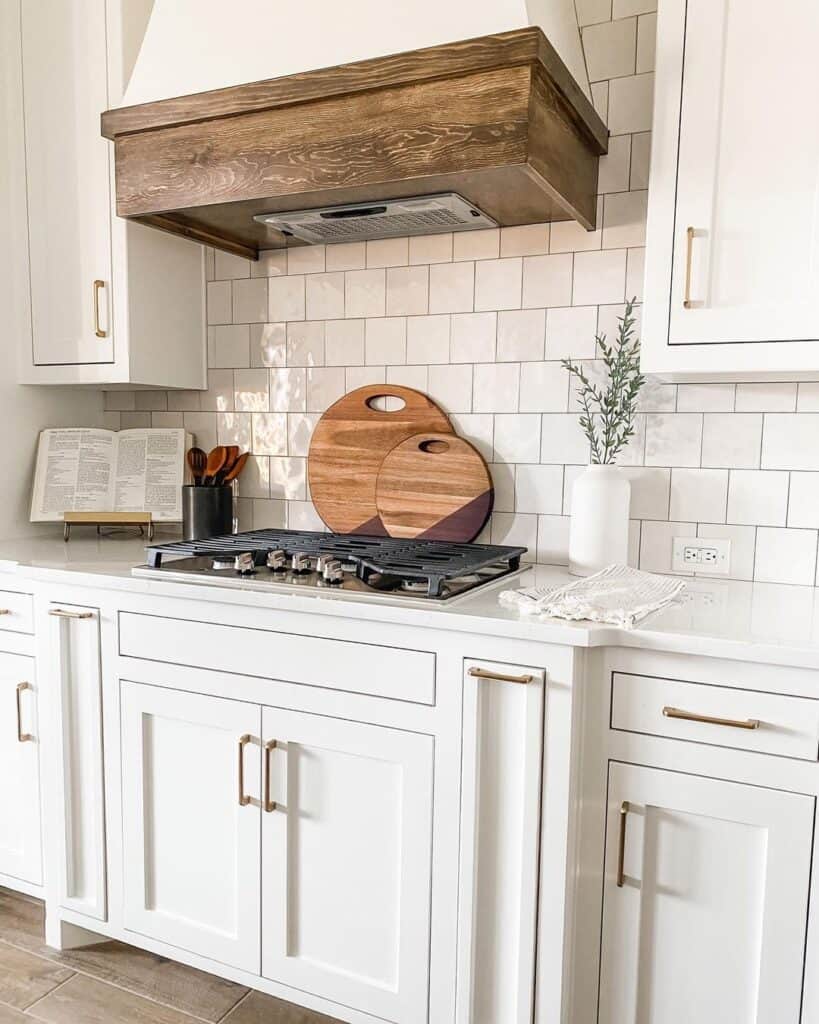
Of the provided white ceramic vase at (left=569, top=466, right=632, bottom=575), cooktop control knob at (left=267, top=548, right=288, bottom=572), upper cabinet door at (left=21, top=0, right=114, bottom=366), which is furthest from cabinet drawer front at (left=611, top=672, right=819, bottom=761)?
upper cabinet door at (left=21, top=0, right=114, bottom=366)

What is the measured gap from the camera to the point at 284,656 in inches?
65.7

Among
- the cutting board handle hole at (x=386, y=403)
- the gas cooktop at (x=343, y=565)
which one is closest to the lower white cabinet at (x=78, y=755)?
the gas cooktop at (x=343, y=565)

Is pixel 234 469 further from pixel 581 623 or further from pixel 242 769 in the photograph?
pixel 581 623

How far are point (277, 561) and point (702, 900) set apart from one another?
103 cm

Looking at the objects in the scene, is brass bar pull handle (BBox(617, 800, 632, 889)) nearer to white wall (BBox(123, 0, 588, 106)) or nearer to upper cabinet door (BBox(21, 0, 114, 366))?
white wall (BBox(123, 0, 588, 106))

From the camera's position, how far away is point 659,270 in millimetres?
1665

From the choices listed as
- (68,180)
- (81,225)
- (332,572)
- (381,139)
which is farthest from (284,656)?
(68,180)

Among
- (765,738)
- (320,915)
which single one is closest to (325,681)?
(320,915)

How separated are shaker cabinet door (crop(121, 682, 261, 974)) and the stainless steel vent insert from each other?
113cm

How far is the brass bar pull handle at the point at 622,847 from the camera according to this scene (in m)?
1.44

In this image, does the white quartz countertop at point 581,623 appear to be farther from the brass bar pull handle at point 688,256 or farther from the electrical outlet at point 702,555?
the brass bar pull handle at point 688,256

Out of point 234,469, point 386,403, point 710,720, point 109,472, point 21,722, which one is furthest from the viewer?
point 109,472

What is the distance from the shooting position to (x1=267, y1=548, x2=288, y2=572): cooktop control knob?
5.84ft

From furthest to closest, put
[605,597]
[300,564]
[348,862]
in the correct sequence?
[300,564] < [348,862] < [605,597]
